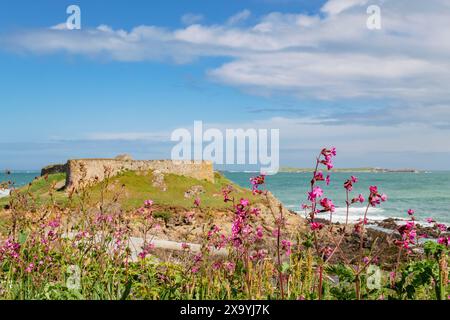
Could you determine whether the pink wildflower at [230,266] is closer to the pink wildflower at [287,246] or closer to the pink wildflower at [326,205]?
the pink wildflower at [287,246]

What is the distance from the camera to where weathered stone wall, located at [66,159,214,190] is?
125 feet

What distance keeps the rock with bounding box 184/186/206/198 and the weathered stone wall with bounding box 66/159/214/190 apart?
8.19 ft

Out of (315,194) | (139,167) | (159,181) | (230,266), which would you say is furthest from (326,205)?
(139,167)

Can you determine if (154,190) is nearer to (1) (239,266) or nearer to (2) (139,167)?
(2) (139,167)

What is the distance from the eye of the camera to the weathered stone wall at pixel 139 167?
38.0 meters

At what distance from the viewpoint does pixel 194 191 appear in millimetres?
39312

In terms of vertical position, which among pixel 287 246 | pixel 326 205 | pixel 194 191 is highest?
pixel 326 205

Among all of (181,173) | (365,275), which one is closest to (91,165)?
(181,173)

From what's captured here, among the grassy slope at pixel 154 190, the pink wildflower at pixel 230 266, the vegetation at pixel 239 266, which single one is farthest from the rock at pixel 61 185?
the pink wildflower at pixel 230 266

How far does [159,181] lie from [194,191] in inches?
105

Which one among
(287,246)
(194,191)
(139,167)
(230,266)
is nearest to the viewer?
(230,266)

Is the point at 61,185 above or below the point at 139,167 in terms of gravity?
below
